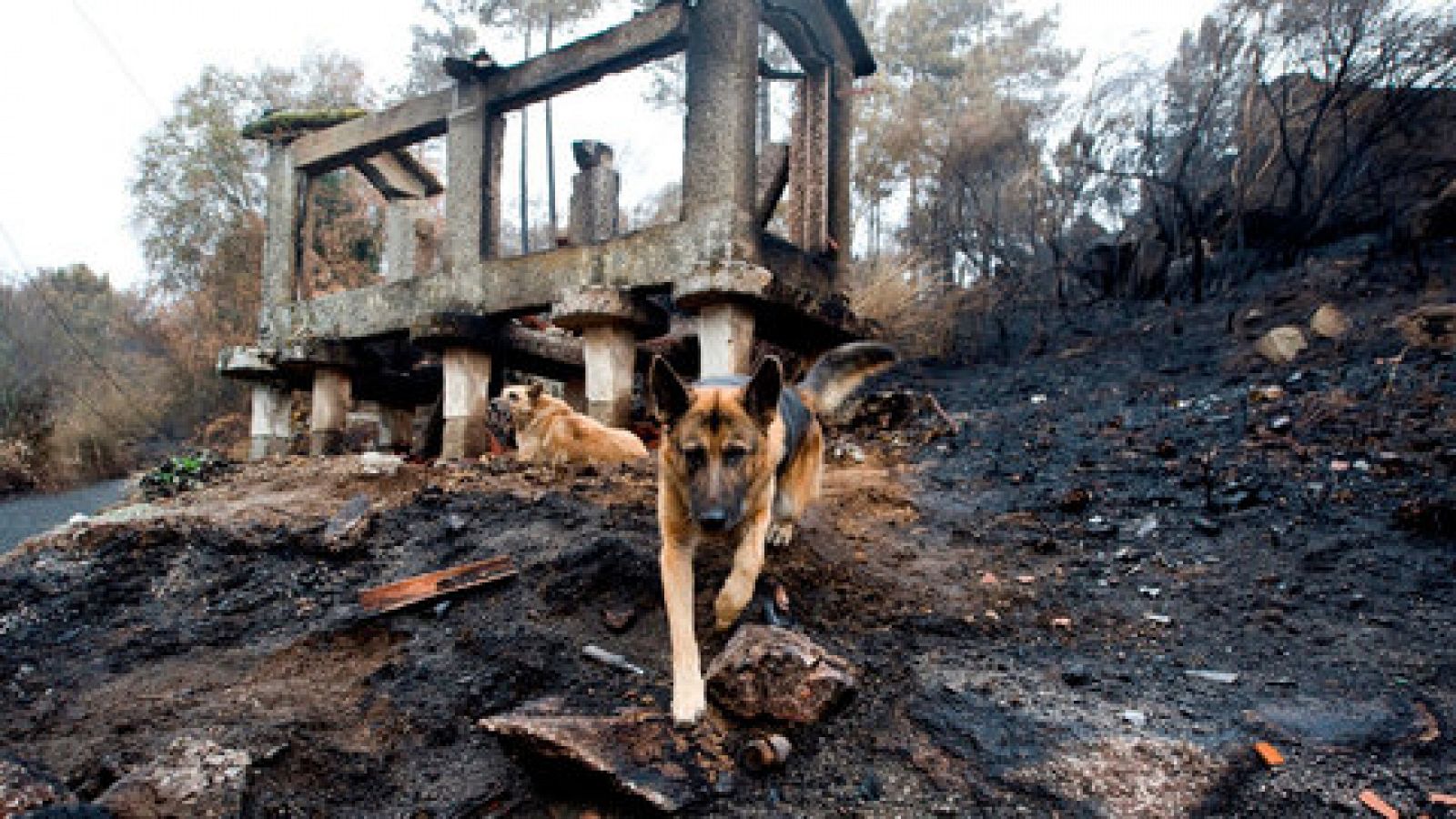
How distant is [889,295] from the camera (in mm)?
11234

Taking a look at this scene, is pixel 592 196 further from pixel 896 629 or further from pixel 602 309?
pixel 896 629

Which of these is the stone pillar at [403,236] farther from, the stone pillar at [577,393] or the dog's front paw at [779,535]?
the dog's front paw at [779,535]

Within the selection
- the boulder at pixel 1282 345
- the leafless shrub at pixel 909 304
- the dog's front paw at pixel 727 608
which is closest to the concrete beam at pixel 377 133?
the leafless shrub at pixel 909 304

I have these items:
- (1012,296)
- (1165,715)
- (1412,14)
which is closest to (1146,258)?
(1012,296)

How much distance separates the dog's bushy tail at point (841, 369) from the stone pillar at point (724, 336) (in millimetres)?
1464

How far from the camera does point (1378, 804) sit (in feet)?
6.53

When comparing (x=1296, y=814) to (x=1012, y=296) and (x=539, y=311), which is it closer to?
(x=539, y=311)

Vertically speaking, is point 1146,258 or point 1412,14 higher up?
point 1412,14

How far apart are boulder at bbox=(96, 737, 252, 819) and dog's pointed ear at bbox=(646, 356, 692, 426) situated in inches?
73.8

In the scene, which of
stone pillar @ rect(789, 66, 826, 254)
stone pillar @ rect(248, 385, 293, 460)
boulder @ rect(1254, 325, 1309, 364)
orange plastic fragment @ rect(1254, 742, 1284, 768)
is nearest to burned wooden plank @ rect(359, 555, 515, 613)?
orange plastic fragment @ rect(1254, 742, 1284, 768)

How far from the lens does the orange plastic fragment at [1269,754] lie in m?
2.21

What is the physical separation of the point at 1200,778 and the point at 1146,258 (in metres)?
12.4

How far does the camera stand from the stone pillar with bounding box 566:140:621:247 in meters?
10.1

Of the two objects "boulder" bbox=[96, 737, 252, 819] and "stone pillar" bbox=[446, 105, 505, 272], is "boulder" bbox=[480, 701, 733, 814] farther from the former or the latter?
"stone pillar" bbox=[446, 105, 505, 272]
